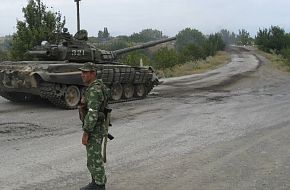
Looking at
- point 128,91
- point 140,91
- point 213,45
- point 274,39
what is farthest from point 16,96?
point 274,39

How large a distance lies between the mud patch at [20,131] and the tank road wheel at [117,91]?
4688mm

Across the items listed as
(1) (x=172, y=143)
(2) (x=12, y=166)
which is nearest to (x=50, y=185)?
(2) (x=12, y=166)

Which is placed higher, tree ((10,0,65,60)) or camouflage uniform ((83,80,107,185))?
tree ((10,0,65,60))

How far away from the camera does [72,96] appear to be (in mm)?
13023

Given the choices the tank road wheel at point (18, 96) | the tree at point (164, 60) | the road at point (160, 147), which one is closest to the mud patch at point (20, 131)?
the road at point (160, 147)

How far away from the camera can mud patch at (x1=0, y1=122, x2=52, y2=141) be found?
8891 mm

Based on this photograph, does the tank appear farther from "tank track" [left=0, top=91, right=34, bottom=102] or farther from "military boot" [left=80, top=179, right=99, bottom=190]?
"military boot" [left=80, top=179, right=99, bottom=190]

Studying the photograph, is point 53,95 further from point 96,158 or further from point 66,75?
point 96,158

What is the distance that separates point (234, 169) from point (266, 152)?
131 cm

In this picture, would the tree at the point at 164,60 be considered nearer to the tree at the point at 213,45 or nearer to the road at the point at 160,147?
the road at the point at 160,147

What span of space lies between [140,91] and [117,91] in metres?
1.32

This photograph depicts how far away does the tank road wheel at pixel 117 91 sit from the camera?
14.6 meters

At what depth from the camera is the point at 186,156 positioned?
7473 millimetres

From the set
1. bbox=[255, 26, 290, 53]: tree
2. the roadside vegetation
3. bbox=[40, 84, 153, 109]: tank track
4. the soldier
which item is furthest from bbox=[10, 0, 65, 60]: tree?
bbox=[255, 26, 290, 53]: tree
